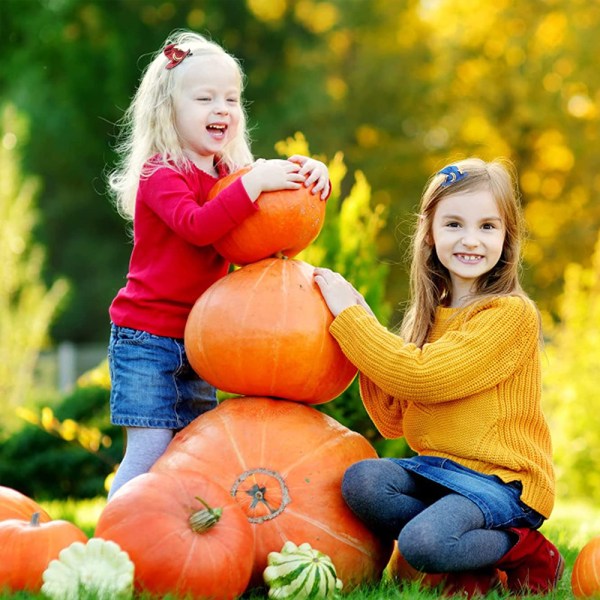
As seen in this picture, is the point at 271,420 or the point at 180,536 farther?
the point at 271,420

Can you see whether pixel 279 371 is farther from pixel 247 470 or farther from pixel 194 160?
pixel 194 160

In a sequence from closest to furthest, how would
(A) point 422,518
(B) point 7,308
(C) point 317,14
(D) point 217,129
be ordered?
1. (A) point 422,518
2. (D) point 217,129
3. (B) point 7,308
4. (C) point 317,14

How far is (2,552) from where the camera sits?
10.5 feet

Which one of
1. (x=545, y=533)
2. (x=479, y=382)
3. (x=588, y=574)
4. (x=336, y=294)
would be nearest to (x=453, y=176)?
(x=336, y=294)

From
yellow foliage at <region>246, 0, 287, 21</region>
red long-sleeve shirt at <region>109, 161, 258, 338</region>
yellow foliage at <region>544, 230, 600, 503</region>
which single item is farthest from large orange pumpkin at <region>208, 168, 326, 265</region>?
yellow foliage at <region>246, 0, 287, 21</region>

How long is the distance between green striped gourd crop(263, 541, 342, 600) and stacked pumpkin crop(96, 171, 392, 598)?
1 cm

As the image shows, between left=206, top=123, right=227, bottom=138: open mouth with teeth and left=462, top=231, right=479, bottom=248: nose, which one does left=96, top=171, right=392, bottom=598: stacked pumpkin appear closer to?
left=206, top=123, right=227, bottom=138: open mouth with teeth

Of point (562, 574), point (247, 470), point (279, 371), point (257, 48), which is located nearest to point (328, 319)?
point (279, 371)

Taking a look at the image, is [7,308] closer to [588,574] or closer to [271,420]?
[271,420]

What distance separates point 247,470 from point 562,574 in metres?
1.25

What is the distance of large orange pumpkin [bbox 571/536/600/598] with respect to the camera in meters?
3.37

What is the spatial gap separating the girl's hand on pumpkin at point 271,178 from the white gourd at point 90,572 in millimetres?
1316

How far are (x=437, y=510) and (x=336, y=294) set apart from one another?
0.86 metres

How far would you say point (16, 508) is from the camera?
362 cm
